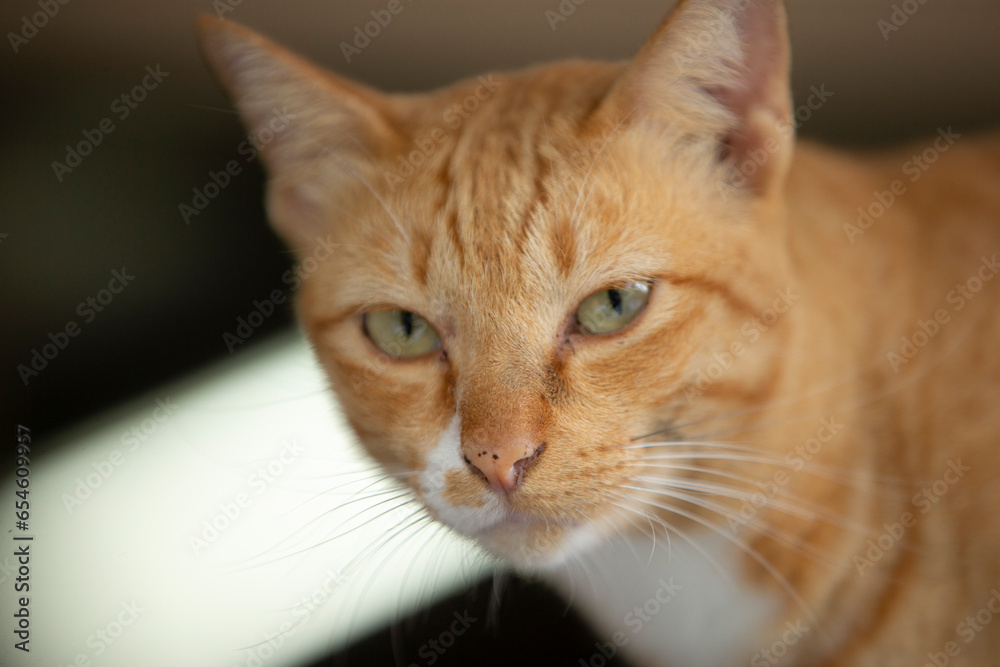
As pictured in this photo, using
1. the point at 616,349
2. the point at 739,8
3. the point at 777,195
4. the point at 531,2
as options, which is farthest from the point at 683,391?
the point at 531,2

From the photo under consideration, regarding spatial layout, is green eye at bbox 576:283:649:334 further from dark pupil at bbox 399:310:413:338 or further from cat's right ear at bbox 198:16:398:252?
cat's right ear at bbox 198:16:398:252

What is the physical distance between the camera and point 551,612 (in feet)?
4.52

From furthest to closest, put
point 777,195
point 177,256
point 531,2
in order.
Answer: point 177,256, point 531,2, point 777,195

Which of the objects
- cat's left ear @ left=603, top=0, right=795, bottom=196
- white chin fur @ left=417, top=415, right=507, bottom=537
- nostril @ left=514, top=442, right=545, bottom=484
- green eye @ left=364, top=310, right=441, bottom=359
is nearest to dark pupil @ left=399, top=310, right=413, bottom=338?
green eye @ left=364, top=310, right=441, bottom=359

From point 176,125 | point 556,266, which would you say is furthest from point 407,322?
point 176,125

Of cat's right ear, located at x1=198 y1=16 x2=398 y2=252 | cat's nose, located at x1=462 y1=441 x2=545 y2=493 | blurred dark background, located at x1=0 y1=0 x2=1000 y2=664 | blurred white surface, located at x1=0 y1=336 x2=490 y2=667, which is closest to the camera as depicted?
cat's nose, located at x1=462 y1=441 x2=545 y2=493

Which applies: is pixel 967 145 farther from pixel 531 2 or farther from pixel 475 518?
pixel 475 518

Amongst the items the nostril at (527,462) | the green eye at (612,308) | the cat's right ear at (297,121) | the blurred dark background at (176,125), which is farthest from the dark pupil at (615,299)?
the blurred dark background at (176,125)

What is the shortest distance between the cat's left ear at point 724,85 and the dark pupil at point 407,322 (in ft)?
1.21

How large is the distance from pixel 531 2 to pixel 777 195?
0.57 meters

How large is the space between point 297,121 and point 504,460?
0.57 metres

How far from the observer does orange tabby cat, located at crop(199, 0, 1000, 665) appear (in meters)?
0.91

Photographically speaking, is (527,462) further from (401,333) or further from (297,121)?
(297,121)

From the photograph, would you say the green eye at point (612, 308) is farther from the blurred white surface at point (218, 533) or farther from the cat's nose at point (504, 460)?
the blurred white surface at point (218, 533)
